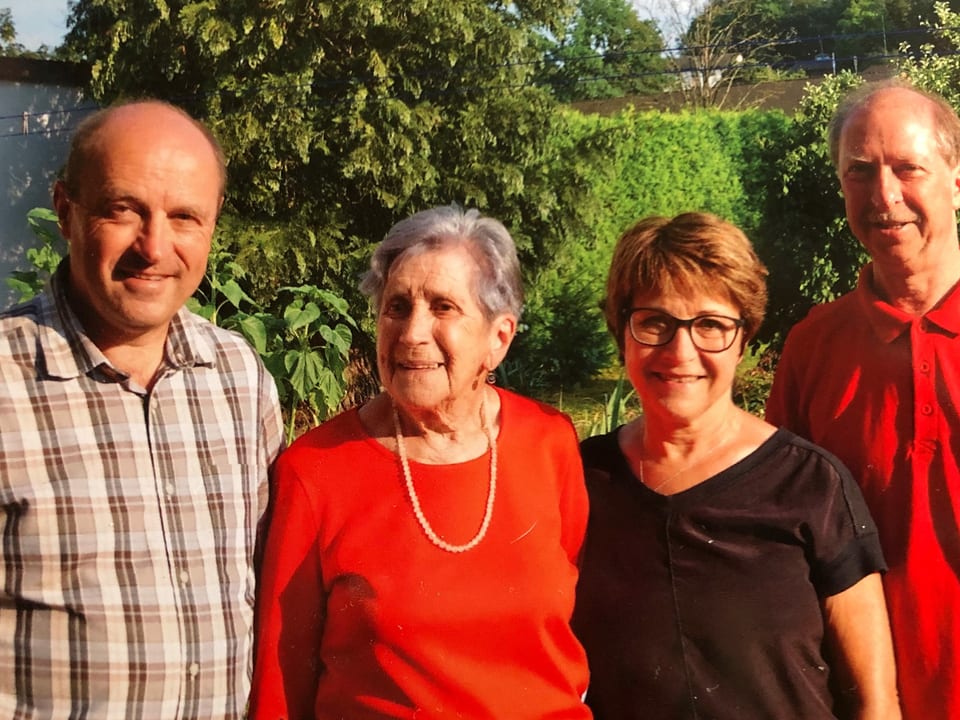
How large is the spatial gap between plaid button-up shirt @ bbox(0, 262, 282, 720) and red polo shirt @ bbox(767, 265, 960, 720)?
1.43 metres

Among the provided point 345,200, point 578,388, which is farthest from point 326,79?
point 578,388

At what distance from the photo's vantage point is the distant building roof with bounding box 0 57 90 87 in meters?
12.0

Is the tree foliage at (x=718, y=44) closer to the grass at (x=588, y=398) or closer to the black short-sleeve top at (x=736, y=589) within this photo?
the grass at (x=588, y=398)

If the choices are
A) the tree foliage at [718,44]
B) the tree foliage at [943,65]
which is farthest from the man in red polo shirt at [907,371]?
the tree foliage at [718,44]

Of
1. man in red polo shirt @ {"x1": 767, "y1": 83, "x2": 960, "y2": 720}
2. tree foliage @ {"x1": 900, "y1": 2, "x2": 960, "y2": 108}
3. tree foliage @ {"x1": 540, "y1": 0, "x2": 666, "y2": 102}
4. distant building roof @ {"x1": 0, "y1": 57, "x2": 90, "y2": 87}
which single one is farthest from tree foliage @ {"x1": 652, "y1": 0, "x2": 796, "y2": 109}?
man in red polo shirt @ {"x1": 767, "y1": 83, "x2": 960, "y2": 720}

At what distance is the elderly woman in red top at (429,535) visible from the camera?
7.08 ft

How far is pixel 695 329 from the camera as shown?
2211mm

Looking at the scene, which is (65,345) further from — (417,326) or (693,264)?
(693,264)

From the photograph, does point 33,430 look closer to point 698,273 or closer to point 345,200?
point 698,273

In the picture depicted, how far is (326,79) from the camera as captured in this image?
10.2 metres

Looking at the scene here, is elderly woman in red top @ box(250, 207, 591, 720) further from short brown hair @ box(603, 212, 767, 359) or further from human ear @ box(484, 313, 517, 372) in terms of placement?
short brown hair @ box(603, 212, 767, 359)

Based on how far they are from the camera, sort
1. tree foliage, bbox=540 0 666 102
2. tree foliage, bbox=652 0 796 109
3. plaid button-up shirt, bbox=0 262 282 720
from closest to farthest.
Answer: plaid button-up shirt, bbox=0 262 282 720, tree foliage, bbox=652 0 796 109, tree foliage, bbox=540 0 666 102

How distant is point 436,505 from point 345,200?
8264mm

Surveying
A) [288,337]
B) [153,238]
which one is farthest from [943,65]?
[153,238]
